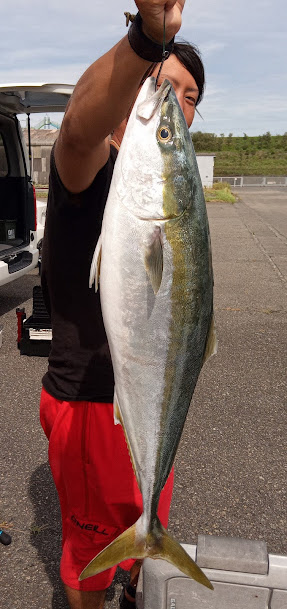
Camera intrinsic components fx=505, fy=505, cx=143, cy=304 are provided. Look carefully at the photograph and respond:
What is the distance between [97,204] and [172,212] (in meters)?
0.32

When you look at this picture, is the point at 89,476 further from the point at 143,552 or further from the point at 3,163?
the point at 3,163

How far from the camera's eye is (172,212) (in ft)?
4.38

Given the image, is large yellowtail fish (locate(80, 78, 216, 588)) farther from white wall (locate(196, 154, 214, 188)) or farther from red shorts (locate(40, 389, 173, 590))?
white wall (locate(196, 154, 214, 188))

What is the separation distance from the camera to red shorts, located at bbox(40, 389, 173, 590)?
70.7 inches

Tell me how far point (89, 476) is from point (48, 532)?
51.9 inches

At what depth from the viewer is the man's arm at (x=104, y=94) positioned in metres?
1.17

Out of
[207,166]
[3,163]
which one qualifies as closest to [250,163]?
[207,166]

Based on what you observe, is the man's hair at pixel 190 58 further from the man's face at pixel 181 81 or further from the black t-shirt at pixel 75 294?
the black t-shirt at pixel 75 294

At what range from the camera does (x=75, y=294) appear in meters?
1.72

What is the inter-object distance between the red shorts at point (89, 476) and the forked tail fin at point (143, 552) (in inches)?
10.8

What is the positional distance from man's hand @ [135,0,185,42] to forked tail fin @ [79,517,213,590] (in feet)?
4.48

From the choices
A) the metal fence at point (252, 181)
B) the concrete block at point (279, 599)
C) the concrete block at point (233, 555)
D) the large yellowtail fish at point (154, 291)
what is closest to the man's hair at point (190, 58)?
the large yellowtail fish at point (154, 291)

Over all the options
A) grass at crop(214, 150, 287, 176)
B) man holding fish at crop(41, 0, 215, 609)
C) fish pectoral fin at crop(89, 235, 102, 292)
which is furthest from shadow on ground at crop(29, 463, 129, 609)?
grass at crop(214, 150, 287, 176)

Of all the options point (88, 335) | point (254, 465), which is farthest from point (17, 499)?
point (88, 335)
